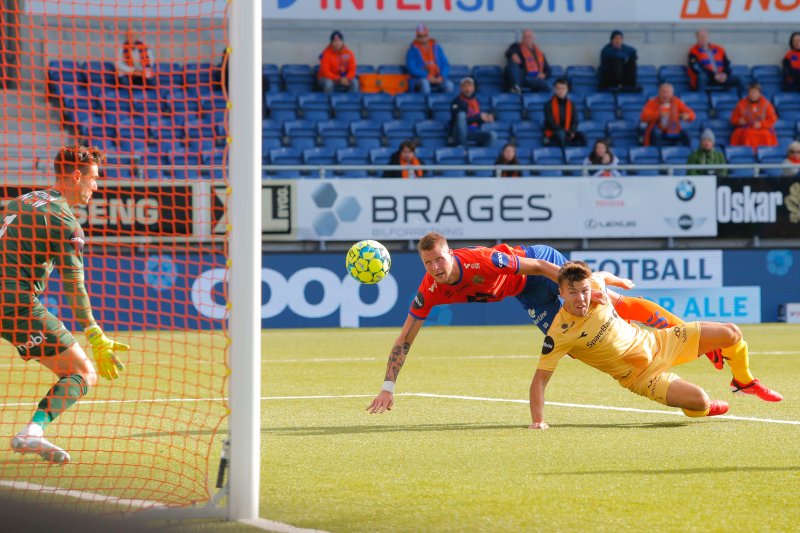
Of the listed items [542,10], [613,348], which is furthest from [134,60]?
[542,10]

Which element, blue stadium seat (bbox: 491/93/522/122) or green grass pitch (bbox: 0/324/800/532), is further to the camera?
blue stadium seat (bbox: 491/93/522/122)

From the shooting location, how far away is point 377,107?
2419 centimetres

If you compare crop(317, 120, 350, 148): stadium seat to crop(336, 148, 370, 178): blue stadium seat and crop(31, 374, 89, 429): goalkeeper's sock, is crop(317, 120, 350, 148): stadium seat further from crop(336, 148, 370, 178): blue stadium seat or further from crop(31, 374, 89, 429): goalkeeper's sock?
crop(31, 374, 89, 429): goalkeeper's sock

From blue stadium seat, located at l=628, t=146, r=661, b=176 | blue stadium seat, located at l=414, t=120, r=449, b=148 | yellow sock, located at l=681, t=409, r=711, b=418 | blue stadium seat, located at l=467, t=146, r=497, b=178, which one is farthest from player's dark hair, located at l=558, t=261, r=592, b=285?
blue stadium seat, located at l=628, t=146, r=661, b=176

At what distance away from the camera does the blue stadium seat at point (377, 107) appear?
24.1 meters

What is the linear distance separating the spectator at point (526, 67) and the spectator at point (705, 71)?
3344 mm

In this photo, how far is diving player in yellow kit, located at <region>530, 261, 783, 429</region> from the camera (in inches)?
292

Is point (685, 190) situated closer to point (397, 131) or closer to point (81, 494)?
point (397, 131)

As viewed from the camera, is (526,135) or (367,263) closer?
(367,263)

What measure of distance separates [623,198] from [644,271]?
1.33 meters

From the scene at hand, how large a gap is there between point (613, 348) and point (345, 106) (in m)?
17.1

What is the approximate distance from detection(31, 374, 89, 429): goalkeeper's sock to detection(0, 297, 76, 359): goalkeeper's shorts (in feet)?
0.62

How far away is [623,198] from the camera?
2130 centimetres

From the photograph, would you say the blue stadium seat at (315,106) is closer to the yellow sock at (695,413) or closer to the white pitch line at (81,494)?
the yellow sock at (695,413)
